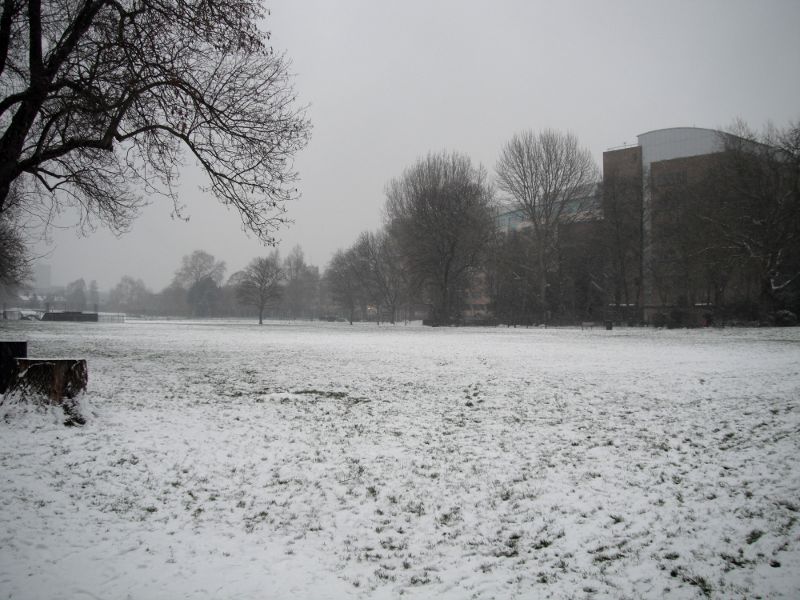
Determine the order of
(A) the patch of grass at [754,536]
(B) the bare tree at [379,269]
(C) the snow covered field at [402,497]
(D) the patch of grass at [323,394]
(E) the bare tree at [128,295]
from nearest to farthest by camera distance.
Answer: (C) the snow covered field at [402,497] < (A) the patch of grass at [754,536] < (D) the patch of grass at [323,394] < (B) the bare tree at [379,269] < (E) the bare tree at [128,295]

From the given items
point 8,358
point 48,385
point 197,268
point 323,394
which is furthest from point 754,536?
point 197,268

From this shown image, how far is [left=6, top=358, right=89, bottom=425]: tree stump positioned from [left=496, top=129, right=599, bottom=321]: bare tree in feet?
143

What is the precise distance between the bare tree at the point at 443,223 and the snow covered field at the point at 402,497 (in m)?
37.3

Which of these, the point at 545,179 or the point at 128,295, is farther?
the point at 128,295

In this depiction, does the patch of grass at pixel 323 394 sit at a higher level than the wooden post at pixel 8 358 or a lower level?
lower

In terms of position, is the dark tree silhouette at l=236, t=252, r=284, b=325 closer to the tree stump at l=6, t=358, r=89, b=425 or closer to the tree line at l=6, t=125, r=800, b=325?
the tree line at l=6, t=125, r=800, b=325

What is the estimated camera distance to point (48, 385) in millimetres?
6980

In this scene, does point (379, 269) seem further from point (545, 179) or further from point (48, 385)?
point (48, 385)

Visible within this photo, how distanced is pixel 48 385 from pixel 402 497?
19.0 feet

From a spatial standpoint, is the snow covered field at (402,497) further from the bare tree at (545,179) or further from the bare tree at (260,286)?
the bare tree at (260,286)

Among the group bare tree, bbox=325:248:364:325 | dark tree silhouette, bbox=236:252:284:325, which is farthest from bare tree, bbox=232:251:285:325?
bare tree, bbox=325:248:364:325

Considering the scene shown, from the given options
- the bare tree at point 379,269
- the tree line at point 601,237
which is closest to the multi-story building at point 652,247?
the tree line at point 601,237

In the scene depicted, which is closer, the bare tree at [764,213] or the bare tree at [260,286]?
the bare tree at [764,213]

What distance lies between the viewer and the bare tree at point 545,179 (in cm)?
4600
